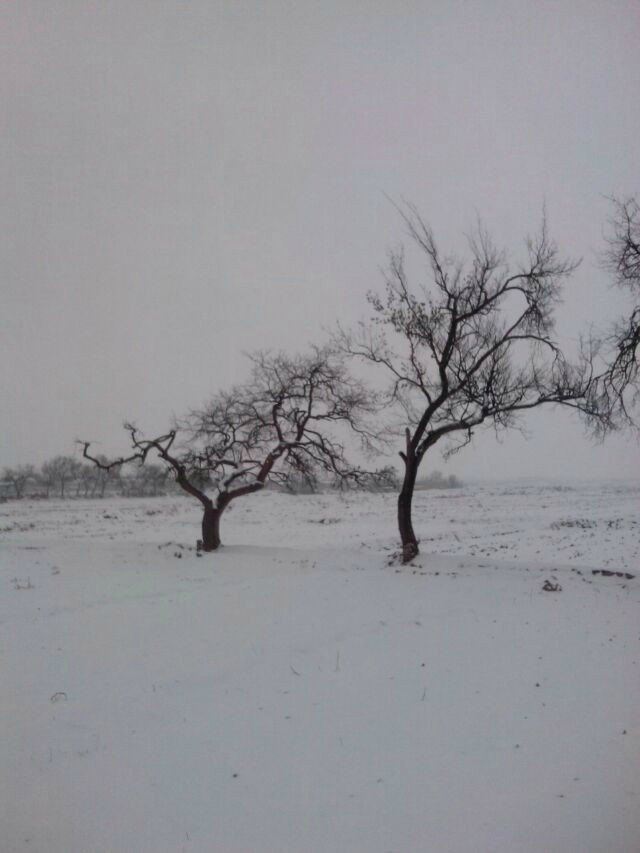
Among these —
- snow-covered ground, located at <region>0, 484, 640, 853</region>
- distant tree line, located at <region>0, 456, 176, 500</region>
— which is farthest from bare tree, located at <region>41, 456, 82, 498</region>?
snow-covered ground, located at <region>0, 484, 640, 853</region>

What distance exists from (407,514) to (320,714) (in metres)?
9.42

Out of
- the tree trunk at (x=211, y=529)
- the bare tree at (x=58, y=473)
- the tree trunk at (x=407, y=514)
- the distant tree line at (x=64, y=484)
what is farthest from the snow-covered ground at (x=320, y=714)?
the bare tree at (x=58, y=473)

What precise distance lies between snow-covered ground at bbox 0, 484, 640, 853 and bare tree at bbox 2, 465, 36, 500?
2401 inches

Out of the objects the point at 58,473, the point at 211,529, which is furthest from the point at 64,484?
the point at 211,529

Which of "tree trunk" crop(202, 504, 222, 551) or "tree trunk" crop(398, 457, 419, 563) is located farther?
"tree trunk" crop(202, 504, 222, 551)

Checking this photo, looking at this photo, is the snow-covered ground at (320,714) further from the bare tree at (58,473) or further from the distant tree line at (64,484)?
the bare tree at (58,473)

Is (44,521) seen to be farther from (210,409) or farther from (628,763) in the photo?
(628,763)

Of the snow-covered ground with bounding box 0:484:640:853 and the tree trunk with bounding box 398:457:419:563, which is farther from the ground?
the tree trunk with bounding box 398:457:419:563

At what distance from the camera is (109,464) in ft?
54.2

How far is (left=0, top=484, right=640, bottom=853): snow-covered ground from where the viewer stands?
341 cm

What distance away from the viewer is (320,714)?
4.82 m

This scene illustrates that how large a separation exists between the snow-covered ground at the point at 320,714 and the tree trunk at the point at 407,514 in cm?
310

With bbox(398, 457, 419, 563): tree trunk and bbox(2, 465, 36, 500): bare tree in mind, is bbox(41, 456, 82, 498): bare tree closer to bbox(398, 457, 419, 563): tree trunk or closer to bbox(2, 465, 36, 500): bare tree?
bbox(2, 465, 36, 500): bare tree

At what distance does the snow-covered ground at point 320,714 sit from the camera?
3406 mm
